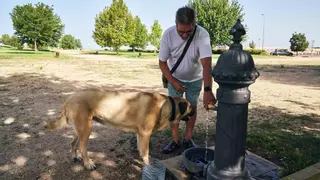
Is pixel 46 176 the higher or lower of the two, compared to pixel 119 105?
lower

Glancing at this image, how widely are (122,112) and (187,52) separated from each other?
4.18 ft

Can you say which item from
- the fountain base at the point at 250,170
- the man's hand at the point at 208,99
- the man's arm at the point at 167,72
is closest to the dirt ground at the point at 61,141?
the fountain base at the point at 250,170

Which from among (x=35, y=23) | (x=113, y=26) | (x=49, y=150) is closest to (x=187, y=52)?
(x=49, y=150)

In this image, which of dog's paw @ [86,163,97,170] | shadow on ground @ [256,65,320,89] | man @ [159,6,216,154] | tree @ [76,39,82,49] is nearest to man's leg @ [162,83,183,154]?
man @ [159,6,216,154]

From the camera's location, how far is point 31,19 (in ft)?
157

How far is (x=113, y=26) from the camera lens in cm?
4734

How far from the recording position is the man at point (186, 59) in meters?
3.27

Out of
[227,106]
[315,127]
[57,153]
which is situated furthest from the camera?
[315,127]

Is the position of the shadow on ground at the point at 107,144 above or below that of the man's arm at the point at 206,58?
below

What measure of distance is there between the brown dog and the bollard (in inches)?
71.2

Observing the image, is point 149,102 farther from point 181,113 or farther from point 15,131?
point 15,131

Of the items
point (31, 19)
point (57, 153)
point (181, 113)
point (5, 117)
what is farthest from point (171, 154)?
point (31, 19)

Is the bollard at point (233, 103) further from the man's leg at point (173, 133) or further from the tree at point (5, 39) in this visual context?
the tree at point (5, 39)

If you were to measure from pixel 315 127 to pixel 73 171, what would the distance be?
490 centimetres
